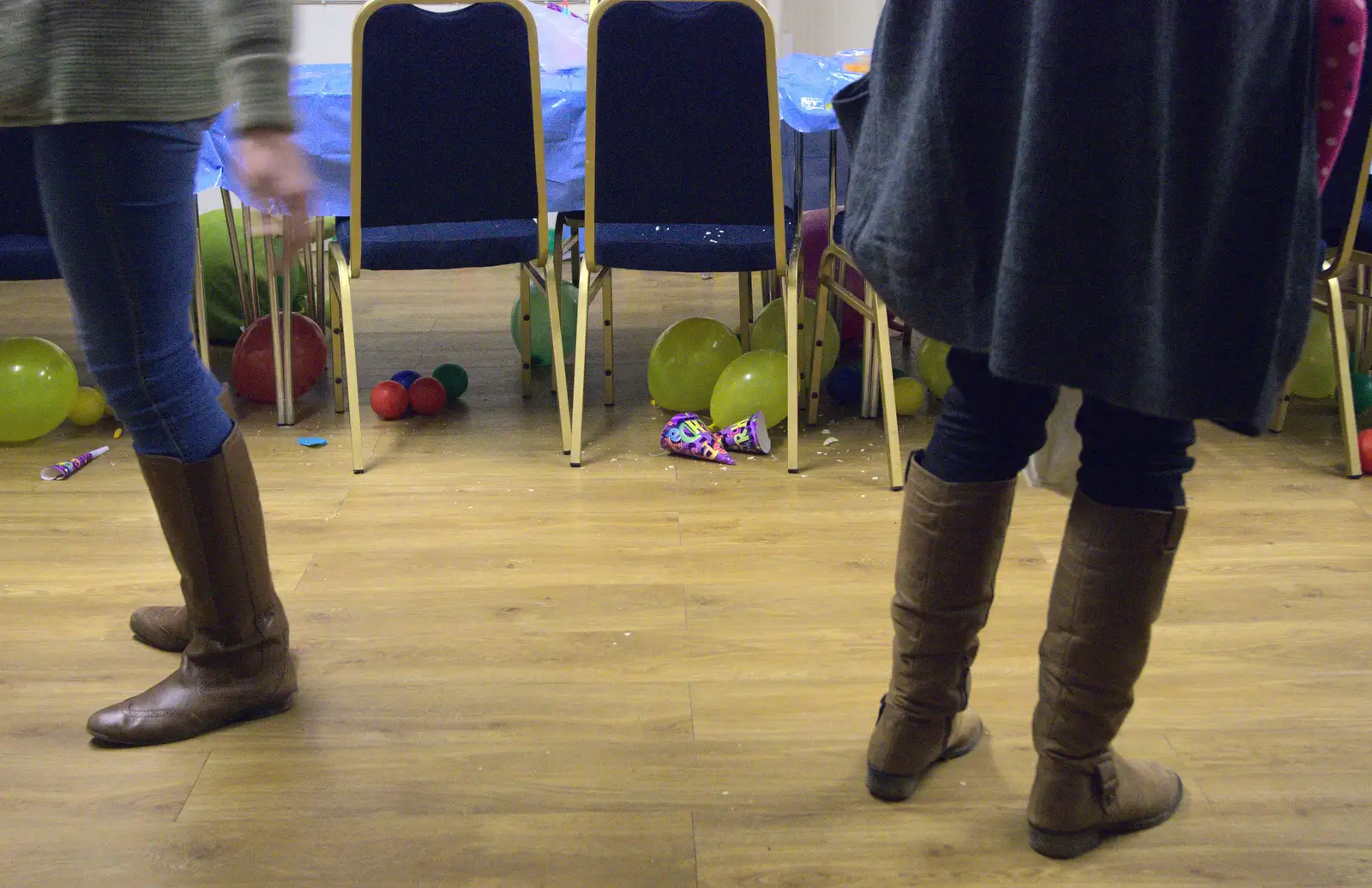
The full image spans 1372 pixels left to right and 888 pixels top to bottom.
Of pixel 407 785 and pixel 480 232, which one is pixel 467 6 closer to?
pixel 480 232

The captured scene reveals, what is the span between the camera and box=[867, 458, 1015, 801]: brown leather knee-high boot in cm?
111

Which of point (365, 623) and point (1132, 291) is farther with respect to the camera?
point (365, 623)

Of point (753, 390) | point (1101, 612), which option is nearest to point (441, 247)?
point (753, 390)

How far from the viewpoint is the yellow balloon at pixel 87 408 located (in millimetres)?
2432

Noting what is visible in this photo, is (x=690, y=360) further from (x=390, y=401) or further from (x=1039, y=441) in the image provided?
(x=1039, y=441)

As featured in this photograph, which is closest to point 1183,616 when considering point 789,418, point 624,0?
point 789,418

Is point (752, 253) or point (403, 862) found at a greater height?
point (752, 253)

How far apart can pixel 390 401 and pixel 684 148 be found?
0.85 metres

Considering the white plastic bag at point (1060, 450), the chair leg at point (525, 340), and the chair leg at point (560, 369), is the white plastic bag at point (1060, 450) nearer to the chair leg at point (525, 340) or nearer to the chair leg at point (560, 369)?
the chair leg at point (560, 369)

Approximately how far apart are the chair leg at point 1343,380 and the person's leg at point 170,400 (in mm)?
1886

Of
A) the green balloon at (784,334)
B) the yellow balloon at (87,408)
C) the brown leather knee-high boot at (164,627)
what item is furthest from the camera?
the green balloon at (784,334)

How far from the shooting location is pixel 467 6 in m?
2.13

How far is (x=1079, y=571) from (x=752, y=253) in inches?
49.3

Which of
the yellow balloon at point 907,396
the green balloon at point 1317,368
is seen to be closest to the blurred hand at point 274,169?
the yellow balloon at point 907,396
